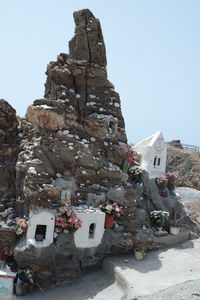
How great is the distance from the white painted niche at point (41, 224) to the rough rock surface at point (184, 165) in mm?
27132

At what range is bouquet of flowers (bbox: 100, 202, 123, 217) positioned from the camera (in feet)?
51.5

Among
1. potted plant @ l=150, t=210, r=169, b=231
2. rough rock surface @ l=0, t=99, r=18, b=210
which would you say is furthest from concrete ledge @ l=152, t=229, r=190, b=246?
rough rock surface @ l=0, t=99, r=18, b=210

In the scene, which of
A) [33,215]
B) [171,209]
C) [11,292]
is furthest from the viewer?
[171,209]

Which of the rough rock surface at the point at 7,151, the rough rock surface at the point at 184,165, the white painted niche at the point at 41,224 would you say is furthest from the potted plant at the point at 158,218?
the rough rock surface at the point at 184,165

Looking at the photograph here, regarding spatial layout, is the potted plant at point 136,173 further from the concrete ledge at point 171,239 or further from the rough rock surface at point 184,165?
the rough rock surface at point 184,165

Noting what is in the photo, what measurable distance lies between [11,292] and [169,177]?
13.4 meters

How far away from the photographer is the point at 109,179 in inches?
666

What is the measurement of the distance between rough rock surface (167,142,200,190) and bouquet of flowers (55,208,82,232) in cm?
2634

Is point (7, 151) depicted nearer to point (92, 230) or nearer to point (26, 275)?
point (92, 230)

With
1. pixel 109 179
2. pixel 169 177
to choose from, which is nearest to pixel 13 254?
pixel 109 179

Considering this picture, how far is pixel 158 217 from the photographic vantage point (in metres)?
18.1

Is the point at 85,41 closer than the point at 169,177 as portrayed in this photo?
Yes

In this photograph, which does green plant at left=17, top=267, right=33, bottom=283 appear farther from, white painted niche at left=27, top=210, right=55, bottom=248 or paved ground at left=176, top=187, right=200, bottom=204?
paved ground at left=176, top=187, right=200, bottom=204

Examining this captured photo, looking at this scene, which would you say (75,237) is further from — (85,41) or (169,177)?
(85,41)
